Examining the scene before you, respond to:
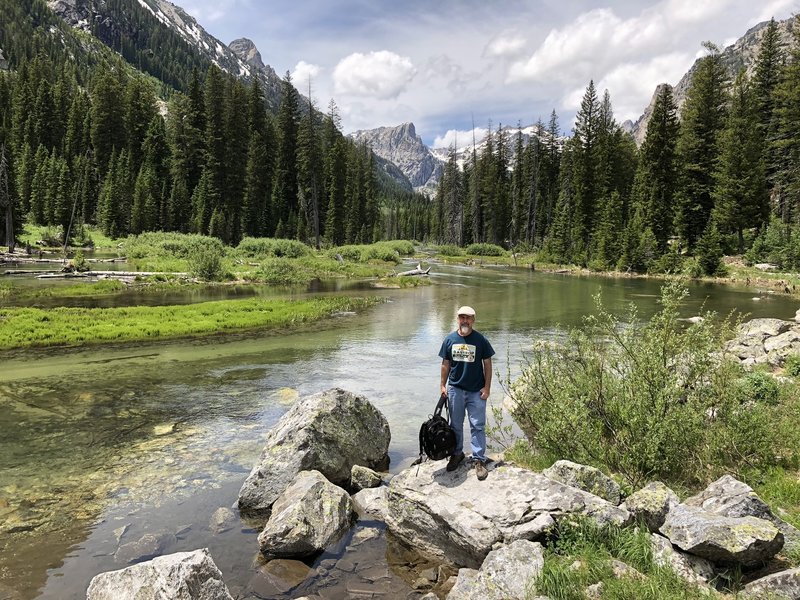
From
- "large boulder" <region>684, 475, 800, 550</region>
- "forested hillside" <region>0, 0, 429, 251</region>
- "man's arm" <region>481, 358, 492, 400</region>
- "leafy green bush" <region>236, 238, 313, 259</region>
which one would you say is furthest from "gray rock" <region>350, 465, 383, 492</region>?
"forested hillside" <region>0, 0, 429, 251</region>

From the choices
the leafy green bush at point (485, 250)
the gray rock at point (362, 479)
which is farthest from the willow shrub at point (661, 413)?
the leafy green bush at point (485, 250)

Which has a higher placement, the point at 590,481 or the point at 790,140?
the point at 790,140

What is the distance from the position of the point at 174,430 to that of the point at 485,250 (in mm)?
82862

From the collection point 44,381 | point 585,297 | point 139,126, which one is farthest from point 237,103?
point 44,381

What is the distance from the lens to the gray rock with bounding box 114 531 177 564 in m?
6.89

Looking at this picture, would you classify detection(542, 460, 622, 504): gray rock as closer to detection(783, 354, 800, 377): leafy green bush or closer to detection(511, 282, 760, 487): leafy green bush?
detection(511, 282, 760, 487): leafy green bush

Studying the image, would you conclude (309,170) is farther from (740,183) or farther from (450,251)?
(740,183)

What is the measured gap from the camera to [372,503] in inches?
329

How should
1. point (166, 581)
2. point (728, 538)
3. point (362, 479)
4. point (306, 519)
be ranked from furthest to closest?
point (362, 479)
point (306, 519)
point (728, 538)
point (166, 581)

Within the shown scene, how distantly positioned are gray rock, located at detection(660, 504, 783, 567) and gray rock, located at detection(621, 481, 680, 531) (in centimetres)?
39

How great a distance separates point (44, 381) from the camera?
15.3 meters

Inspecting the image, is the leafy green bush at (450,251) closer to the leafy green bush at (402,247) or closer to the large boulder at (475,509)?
the leafy green bush at (402,247)

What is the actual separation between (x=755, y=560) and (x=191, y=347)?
2009cm

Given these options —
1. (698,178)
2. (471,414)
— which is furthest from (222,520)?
(698,178)
